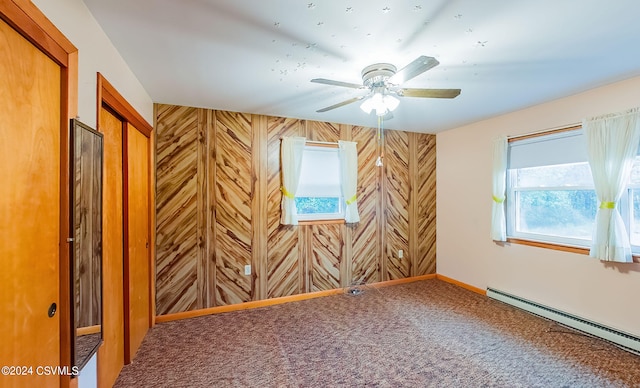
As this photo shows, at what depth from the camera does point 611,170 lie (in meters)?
2.54

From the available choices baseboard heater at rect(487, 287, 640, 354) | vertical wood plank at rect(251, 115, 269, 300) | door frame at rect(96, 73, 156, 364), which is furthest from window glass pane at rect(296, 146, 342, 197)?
baseboard heater at rect(487, 287, 640, 354)

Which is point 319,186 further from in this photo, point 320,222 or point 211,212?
point 211,212

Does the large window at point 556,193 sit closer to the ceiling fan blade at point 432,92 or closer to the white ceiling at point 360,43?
the white ceiling at point 360,43

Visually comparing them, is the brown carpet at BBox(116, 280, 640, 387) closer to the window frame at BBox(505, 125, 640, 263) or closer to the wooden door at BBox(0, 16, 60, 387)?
the window frame at BBox(505, 125, 640, 263)

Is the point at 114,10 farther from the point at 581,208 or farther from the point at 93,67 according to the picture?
the point at 581,208

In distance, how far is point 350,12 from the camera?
5.06ft

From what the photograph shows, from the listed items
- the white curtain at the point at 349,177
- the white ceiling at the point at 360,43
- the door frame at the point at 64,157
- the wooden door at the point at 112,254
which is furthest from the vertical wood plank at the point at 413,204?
Answer: the door frame at the point at 64,157

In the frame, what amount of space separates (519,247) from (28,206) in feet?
14.3

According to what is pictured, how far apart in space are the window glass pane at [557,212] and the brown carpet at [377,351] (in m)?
1.02

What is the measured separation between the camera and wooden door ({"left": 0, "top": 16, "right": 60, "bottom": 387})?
91cm

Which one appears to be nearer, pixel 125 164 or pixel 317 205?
pixel 125 164

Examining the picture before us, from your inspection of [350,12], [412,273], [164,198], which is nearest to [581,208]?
[412,273]

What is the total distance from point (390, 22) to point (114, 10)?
1.58 meters

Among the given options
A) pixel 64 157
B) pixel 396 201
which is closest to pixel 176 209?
pixel 64 157
